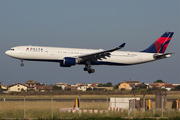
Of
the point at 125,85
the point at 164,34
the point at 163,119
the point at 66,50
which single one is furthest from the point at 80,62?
the point at 125,85

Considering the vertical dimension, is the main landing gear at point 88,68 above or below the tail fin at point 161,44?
below

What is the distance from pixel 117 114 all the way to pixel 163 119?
13.1ft

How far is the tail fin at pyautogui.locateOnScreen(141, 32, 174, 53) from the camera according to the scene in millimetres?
51688

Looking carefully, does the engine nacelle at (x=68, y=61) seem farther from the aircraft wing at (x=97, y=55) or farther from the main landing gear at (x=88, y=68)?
the main landing gear at (x=88, y=68)

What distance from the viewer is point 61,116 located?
21328 mm

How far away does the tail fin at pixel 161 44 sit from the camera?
51.7 meters

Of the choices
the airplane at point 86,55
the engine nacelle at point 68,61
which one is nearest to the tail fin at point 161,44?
the airplane at point 86,55

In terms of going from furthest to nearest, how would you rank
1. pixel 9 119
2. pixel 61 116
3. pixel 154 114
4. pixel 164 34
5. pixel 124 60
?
pixel 164 34 → pixel 124 60 → pixel 154 114 → pixel 61 116 → pixel 9 119

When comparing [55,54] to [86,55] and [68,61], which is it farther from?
[86,55]

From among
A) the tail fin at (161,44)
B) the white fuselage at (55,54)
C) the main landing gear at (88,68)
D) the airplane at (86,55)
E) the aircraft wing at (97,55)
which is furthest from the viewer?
the tail fin at (161,44)

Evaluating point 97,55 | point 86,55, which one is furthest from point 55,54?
point 97,55

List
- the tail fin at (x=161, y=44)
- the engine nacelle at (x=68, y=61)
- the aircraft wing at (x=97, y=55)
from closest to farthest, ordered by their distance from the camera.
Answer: the engine nacelle at (x=68, y=61) → the aircraft wing at (x=97, y=55) → the tail fin at (x=161, y=44)

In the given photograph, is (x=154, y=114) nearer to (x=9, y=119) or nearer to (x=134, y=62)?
(x=9, y=119)

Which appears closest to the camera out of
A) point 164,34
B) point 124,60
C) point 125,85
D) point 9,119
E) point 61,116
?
point 9,119
